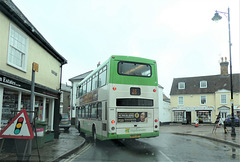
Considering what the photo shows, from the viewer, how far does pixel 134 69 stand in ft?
35.5

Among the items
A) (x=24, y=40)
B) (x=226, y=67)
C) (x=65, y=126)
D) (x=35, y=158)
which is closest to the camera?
(x=35, y=158)

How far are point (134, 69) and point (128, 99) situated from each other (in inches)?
62.2

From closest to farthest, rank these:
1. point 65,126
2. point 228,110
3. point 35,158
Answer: point 35,158
point 65,126
point 228,110

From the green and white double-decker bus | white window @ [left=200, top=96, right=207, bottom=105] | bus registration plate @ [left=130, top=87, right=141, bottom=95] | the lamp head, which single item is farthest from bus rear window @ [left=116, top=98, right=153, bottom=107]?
white window @ [left=200, top=96, right=207, bottom=105]

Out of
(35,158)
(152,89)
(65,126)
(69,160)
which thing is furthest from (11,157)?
(65,126)

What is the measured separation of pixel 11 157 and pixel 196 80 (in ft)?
134

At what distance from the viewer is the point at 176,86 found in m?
43.7

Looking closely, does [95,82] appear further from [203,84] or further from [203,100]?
[203,84]

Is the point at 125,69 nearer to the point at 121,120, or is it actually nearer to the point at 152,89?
the point at 152,89

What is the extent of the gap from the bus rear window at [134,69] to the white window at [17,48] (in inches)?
177

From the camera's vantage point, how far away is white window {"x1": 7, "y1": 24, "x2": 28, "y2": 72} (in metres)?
8.57

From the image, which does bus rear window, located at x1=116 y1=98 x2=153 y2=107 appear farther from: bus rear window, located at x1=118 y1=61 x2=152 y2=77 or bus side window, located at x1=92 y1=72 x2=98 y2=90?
bus side window, located at x1=92 y1=72 x2=98 y2=90

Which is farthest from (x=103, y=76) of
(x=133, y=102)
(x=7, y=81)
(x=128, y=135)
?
(x=7, y=81)

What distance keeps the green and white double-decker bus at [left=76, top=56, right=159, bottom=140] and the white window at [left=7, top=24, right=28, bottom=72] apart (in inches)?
155
